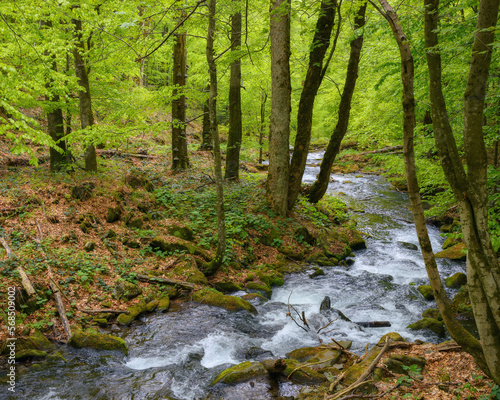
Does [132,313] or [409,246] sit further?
[409,246]

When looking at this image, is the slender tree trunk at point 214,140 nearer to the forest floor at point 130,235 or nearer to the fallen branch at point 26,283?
the forest floor at point 130,235

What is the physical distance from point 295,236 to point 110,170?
7.03 metres

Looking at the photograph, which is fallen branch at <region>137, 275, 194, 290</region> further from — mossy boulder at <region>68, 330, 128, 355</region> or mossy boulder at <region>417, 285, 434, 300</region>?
mossy boulder at <region>417, 285, 434, 300</region>

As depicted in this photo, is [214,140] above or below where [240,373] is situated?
above

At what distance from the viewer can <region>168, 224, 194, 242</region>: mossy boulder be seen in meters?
8.31

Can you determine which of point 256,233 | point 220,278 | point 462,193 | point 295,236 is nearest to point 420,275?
point 295,236

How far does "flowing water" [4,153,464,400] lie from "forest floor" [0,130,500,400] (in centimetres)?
75

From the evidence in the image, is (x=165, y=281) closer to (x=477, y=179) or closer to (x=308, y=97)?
(x=477, y=179)

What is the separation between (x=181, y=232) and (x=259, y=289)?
266 cm

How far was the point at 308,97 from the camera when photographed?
392 inches

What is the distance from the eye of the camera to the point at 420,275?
27.5ft

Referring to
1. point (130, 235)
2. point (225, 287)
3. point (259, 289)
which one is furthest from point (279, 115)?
point (130, 235)

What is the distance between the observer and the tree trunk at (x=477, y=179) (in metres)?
2.88

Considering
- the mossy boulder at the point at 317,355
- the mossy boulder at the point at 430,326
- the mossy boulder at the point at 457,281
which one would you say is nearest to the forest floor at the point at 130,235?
the mossy boulder at the point at 317,355
